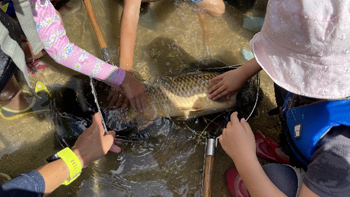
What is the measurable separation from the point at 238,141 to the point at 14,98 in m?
1.67

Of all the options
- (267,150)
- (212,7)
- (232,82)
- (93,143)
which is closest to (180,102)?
(232,82)

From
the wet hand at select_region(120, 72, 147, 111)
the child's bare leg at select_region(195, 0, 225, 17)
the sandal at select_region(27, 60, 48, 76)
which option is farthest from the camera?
the child's bare leg at select_region(195, 0, 225, 17)

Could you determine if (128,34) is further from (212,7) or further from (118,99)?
(212,7)

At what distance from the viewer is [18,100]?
7.35 ft

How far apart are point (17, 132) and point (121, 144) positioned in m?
0.79

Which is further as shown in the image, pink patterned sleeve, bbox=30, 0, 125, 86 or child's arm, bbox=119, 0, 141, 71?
child's arm, bbox=119, 0, 141, 71

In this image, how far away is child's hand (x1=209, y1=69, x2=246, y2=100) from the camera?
1891 millimetres

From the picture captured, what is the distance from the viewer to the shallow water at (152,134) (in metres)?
2.07

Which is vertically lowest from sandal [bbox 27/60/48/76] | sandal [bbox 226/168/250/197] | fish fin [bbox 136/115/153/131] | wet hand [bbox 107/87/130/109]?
sandal [bbox 226/168/250/197]

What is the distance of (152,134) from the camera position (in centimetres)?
213

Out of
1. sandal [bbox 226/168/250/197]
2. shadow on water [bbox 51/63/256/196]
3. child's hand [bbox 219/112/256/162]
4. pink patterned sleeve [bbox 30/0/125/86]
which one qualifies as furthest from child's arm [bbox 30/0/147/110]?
sandal [bbox 226/168/250/197]

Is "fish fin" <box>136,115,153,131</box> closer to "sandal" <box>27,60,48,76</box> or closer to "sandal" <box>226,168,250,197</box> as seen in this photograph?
"sandal" <box>226,168,250,197</box>

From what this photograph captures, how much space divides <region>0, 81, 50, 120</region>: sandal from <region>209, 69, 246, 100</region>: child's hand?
4.14 feet

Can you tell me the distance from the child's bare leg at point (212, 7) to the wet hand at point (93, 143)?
4.66 feet
